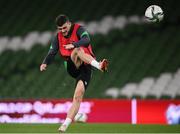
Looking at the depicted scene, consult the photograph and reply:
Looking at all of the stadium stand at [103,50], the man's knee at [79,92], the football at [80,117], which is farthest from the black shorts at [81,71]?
the stadium stand at [103,50]

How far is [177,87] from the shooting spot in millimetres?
14281

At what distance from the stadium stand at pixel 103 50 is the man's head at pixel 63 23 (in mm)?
6019

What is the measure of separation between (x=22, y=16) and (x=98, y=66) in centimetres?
1098

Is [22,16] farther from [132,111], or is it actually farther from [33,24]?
[132,111]

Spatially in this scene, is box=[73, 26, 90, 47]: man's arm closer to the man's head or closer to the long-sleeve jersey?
the long-sleeve jersey

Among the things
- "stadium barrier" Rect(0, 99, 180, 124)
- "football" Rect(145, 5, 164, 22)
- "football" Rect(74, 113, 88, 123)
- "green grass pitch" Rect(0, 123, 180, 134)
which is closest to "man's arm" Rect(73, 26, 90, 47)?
"green grass pitch" Rect(0, 123, 180, 134)

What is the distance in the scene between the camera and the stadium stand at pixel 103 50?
15.3m

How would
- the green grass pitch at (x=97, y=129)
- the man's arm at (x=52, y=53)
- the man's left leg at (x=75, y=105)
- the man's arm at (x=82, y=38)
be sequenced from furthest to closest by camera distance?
1. the green grass pitch at (x=97, y=129)
2. the man's arm at (x=52, y=53)
3. the man's arm at (x=82, y=38)
4. the man's left leg at (x=75, y=105)

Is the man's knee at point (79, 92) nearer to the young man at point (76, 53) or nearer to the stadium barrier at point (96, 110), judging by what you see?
the young man at point (76, 53)

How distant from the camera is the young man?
27.6ft

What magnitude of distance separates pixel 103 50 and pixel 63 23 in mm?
8620

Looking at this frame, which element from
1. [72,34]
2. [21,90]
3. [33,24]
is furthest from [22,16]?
[72,34]

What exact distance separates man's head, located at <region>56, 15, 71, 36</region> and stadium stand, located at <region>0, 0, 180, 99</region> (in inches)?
237

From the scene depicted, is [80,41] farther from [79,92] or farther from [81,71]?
[79,92]
